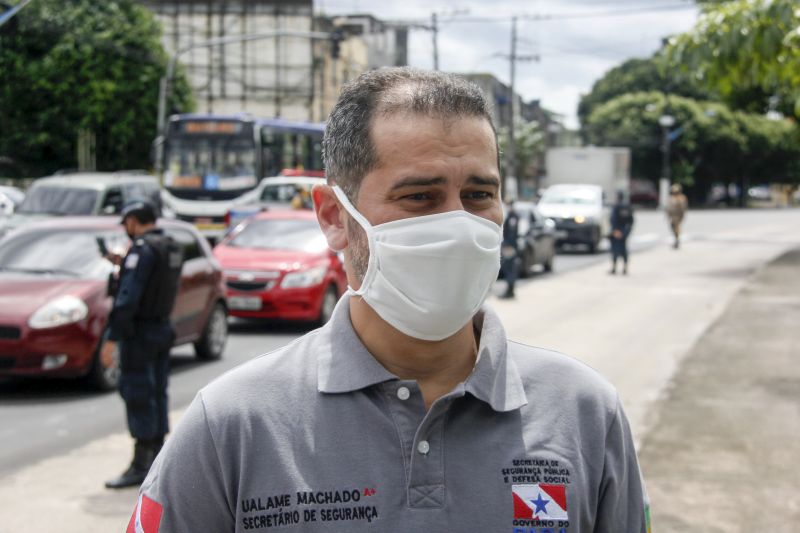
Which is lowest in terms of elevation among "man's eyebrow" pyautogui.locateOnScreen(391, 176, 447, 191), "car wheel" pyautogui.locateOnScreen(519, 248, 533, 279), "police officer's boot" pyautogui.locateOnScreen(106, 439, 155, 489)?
"car wheel" pyautogui.locateOnScreen(519, 248, 533, 279)

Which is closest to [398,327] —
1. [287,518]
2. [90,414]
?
[287,518]

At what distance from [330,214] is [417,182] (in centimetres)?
27

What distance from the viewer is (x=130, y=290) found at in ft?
23.4

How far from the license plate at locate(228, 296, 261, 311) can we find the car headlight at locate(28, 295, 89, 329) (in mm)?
4572

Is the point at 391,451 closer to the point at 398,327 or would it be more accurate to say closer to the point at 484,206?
the point at 398,327

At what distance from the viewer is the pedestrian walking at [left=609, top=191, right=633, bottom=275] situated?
23.9m

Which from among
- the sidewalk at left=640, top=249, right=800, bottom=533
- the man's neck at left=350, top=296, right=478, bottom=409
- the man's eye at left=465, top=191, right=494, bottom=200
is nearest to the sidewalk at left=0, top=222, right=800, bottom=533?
the sidewalk at left=640, top=249, right=800, bottom=533

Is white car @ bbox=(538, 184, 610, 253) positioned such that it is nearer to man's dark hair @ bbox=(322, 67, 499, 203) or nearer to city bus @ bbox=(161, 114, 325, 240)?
city bus @ bbox=(161, 114, 325, 240)

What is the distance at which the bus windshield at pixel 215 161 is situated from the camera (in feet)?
93.2

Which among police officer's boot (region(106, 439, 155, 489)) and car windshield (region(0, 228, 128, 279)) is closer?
police officer's boot (region(106, 439, 155, 489))

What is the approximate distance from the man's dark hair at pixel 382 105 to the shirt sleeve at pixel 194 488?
21.8 inches

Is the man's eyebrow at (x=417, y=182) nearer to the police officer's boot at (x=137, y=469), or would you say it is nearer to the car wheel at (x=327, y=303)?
the police officer's boot at (x=137, y=469)

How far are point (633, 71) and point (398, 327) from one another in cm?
9902

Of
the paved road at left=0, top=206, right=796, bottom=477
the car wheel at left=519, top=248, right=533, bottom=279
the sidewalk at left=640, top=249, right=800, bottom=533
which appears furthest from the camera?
the car wheel at left=519, top=248, right=533, bottom=279
